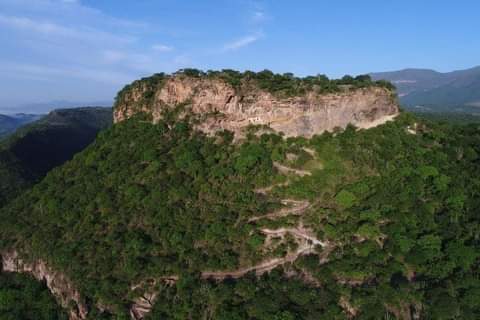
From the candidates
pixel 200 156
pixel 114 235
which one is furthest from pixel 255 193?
pixel 114 235

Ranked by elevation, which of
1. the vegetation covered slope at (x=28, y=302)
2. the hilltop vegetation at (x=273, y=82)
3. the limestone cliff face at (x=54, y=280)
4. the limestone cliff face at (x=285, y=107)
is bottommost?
the vegetation covered slope at (x=28, y=302)

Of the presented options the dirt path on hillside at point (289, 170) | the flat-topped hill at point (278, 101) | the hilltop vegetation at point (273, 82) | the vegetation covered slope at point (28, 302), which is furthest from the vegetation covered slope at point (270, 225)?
the hilltop vegetation at point (273, 82)

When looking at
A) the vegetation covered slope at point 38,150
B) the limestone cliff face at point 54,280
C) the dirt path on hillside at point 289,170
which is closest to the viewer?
the limestone cliff face at point 54,280

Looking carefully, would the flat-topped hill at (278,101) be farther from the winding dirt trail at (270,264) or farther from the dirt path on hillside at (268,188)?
the winding dirt trail at (270,264)

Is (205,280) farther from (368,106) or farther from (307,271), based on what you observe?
(368,106)

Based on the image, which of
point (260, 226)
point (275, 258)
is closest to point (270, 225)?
point (260, 226)

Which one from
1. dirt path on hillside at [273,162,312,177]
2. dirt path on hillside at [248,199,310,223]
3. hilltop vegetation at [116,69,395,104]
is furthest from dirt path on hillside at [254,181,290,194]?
hilltop vegetation at [116,69,395,104]

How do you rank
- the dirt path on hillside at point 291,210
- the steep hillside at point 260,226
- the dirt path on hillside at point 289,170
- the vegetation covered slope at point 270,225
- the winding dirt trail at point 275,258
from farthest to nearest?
1. the dirt path on hillside at point 289,170
2. the dirt path on hillside at point 291,210
3. the winding dirt trail at point 275,258
4. the steep hillside at point 260,226
5. the vegetation covered slope at point 270,225
